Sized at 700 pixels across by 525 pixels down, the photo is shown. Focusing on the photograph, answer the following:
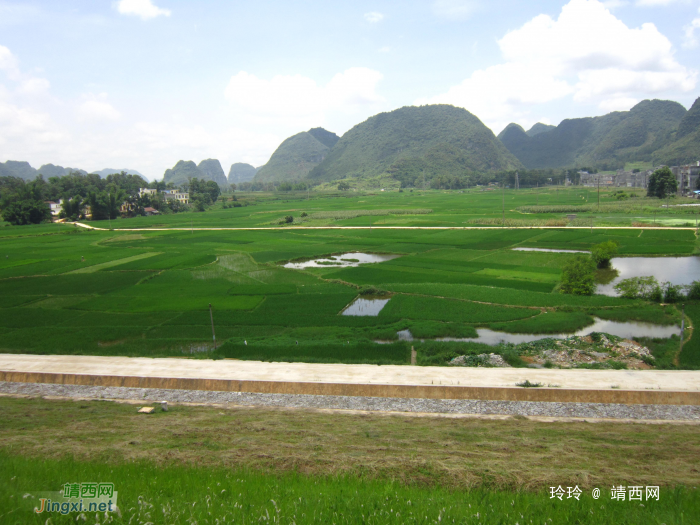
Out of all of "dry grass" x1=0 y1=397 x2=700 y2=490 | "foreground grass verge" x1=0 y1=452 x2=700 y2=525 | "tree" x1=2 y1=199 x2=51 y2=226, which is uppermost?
"tree" x1=2 y1=199 x2=51 y2=226

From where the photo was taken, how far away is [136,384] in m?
12.4

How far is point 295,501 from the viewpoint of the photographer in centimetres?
545

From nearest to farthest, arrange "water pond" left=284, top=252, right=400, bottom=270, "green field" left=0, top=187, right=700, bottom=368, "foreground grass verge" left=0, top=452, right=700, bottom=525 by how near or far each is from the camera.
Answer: "foreground grass verge" left=0, top=452, right=700, bottom=525 < "green field" left=0, top=187, right=700, bottom=368 < "water pond" left=284, top=252, right=400, bottom=270

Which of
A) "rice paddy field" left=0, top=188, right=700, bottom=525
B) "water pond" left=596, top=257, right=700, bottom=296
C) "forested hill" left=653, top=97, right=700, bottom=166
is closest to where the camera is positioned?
"rice paddy field" left=0, top=188, right=700, bottom=525

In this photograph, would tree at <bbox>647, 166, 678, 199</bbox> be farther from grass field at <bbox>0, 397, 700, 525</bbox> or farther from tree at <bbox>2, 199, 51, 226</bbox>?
tree at <bbox>2, 199, 51, 226</bbox>

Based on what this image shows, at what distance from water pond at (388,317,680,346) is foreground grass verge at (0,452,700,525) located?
11.2m

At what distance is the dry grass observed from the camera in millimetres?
6820

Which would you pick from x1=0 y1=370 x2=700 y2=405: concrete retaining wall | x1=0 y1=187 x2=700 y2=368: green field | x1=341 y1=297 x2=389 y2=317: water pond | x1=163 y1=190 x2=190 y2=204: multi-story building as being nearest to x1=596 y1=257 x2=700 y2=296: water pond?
x1=0 y1=187 x2=700 y2=368: green field

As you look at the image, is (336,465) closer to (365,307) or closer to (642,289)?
(365,307)

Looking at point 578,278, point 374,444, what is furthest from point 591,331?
point 374,444

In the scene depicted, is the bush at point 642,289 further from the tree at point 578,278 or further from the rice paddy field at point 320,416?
the tree at point 578,278

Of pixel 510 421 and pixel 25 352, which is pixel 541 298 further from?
pixel 25 352

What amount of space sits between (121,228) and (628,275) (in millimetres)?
62604

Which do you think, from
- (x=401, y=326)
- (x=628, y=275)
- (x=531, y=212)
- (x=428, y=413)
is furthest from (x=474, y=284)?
(x=531, y=212)
